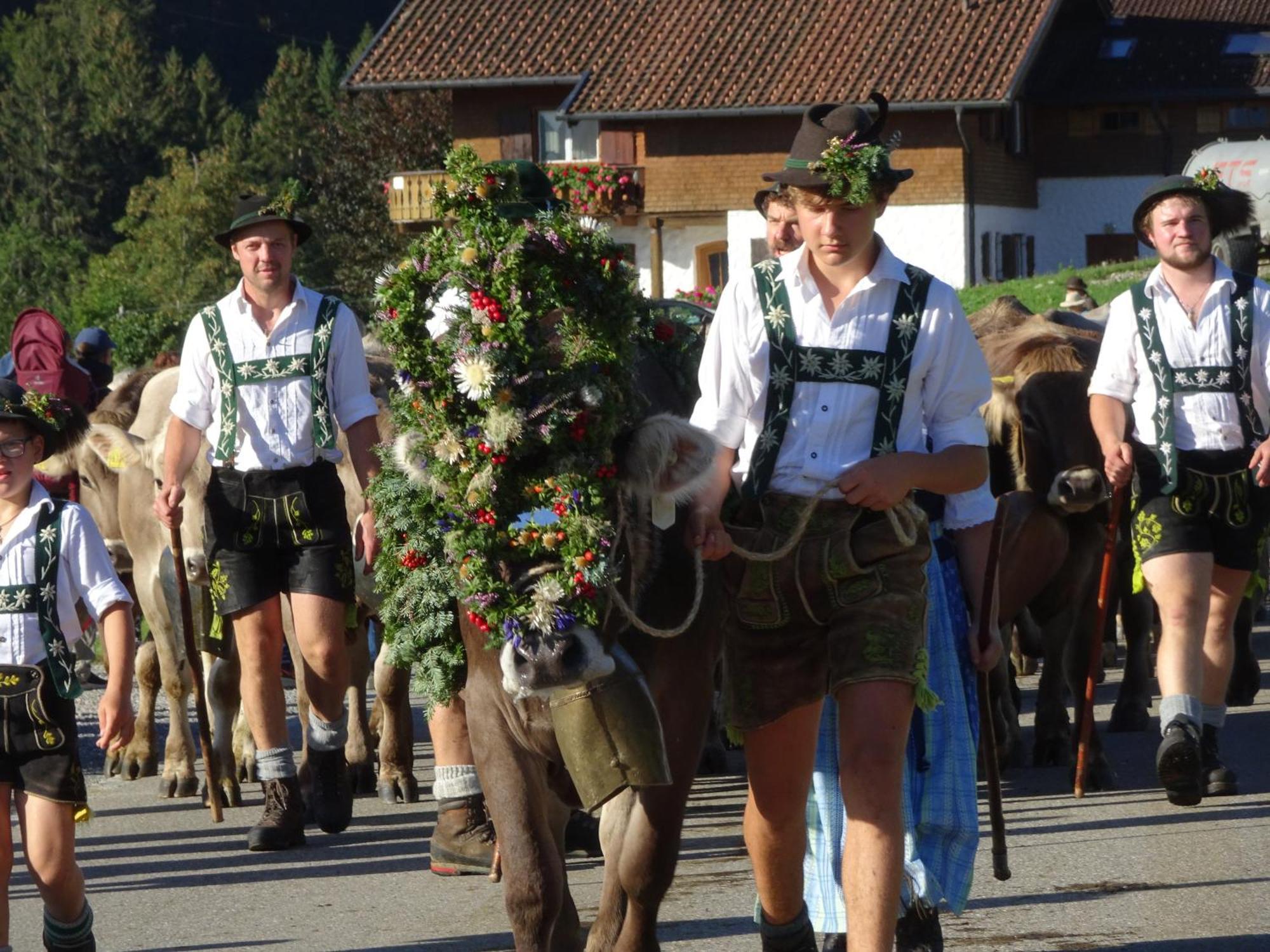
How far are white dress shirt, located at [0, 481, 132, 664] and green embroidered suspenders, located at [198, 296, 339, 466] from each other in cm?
178

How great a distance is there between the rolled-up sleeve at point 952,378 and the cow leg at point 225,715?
4567 mm

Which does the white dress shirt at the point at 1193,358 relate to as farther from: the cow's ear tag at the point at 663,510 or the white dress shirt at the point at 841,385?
the cow's ear tag at the point at 663,510

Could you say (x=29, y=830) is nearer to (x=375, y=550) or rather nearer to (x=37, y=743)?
(x=37, y=743)

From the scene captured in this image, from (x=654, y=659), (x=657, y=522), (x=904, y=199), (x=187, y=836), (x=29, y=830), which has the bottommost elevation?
(x=187, y=836)

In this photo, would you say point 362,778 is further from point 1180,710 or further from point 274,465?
point 1180,710

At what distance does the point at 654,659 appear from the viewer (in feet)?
16.6

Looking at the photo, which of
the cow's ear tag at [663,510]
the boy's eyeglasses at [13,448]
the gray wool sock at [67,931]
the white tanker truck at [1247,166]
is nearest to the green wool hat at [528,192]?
the cow's ear tag at [663,510]

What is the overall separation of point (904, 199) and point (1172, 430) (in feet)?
136

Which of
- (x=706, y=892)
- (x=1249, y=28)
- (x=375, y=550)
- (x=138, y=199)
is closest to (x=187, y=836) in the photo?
(x=375, y=550)

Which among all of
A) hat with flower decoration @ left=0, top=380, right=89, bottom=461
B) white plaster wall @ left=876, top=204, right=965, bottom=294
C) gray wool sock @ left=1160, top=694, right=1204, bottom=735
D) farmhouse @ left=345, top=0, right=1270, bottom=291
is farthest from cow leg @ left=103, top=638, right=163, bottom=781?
white plaster wall @ left=876, top=204, right=965, bottom=294

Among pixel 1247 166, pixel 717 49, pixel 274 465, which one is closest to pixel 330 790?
pixel 274 465

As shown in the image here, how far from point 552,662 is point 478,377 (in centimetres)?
67

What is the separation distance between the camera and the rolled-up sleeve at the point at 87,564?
18.5 ft

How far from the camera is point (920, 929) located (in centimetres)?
539
